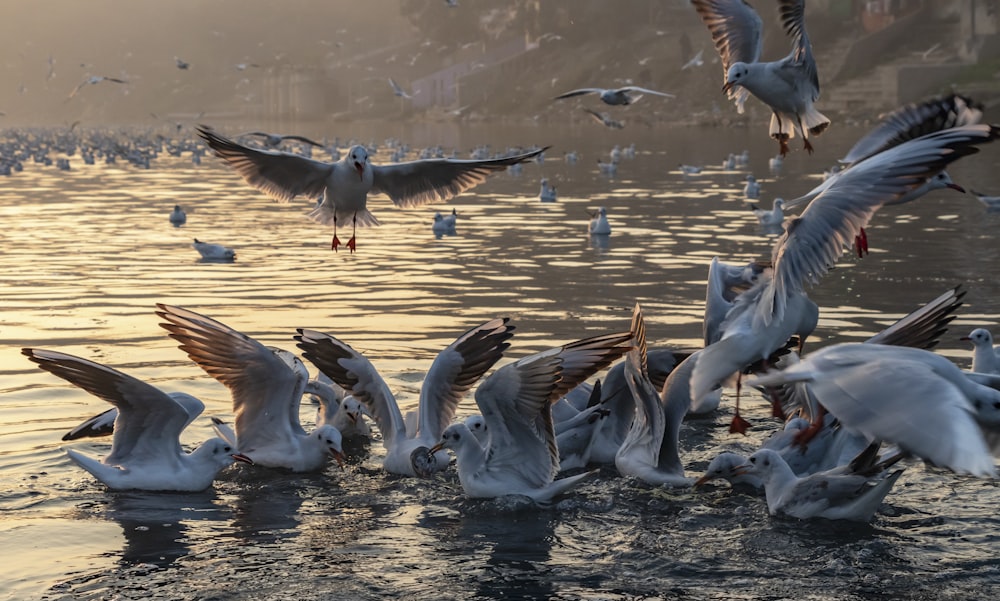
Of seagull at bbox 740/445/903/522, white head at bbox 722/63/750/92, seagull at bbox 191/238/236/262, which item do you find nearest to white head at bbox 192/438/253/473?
seagull at bbox 740/445/903/522

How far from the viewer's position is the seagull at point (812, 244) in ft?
24.6

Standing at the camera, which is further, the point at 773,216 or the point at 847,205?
the point at 773,216

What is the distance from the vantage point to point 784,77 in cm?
1196

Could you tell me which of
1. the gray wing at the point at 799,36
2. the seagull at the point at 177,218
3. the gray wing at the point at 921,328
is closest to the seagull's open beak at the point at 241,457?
the gray wing at the point at 921,328

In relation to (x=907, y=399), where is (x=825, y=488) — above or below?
below

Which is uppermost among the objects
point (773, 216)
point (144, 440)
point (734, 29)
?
point (734, 29)

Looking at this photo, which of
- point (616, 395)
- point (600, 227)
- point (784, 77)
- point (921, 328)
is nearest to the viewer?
point (921, 328)

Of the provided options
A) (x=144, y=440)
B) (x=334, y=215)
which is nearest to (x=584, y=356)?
(x=144, y=440)

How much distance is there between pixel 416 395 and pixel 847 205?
4848mm

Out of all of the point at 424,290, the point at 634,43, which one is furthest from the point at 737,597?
the point at 634,43

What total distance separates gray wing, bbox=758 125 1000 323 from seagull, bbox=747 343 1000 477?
4.46 feet

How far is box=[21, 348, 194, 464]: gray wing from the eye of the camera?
850 cm

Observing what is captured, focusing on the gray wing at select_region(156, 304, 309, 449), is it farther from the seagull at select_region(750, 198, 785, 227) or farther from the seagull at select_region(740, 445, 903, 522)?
the seagull at select_region(750, 198, 785, 227)

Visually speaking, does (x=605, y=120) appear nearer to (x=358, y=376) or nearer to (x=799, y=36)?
(x=799, y=36)
